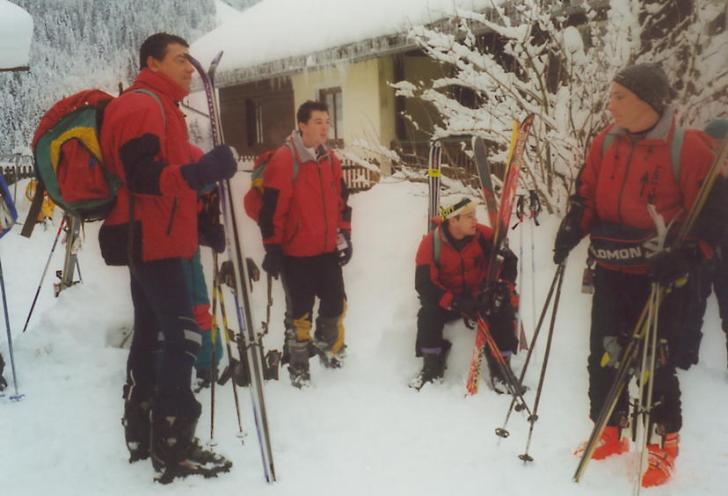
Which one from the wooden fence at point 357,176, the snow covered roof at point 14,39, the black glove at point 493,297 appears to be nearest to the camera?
the black glove at point 493,297

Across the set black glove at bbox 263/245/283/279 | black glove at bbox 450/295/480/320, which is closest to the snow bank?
black glove at bbox 263/245/283/279

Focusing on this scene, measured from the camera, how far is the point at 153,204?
2.66m

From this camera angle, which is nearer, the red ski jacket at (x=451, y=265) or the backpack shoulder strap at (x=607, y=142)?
the backpack shoulder strap at (x=607, y=142)

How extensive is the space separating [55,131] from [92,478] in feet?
5.45

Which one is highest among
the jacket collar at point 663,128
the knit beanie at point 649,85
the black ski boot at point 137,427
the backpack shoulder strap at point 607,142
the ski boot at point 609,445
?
the knit beanie at point 649,85

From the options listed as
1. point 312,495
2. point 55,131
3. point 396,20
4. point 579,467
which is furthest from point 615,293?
point 396,20

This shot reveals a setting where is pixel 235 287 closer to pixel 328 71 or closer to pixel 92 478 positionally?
pixel 92 478

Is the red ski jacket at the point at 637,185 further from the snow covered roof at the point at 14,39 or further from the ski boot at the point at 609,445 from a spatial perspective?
the snow covered roof at the point at 14,39

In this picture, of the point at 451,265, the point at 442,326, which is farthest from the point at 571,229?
the point at 442,326

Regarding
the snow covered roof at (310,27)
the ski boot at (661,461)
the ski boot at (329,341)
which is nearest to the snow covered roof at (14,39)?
the snow covered roof at (310,27)

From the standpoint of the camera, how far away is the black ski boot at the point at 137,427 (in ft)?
9.75

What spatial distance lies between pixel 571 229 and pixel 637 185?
0.37 metres

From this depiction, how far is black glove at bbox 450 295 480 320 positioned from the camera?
12.5 feet

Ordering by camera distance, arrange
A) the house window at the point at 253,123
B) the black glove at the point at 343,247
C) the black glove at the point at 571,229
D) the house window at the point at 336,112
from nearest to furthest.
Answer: the black glove at the point at 571,229 → the black glove at the point at 343,247 → the house window at the point at 336,112 → the house window at the point at 253,123
